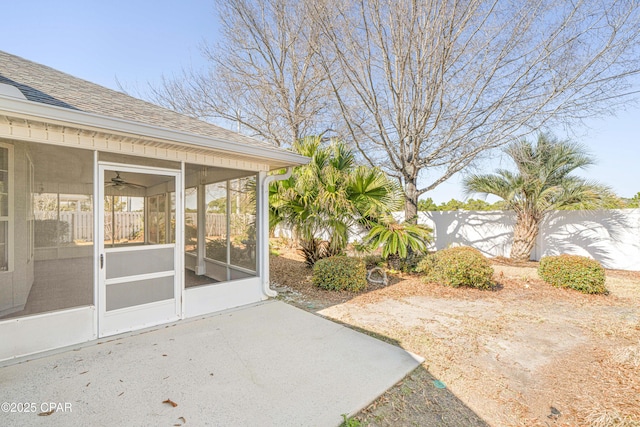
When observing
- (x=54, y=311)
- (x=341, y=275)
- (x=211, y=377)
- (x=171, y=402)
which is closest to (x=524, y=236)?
(x=341, y=275)

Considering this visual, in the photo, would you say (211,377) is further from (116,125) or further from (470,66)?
(470,66)

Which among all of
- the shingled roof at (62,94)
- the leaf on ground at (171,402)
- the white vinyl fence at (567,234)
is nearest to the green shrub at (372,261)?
the white vinyl fence at (567,234)

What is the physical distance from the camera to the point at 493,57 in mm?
7594

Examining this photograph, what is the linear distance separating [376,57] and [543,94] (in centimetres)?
448

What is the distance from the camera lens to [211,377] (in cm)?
287

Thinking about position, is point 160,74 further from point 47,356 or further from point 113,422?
point 113,422

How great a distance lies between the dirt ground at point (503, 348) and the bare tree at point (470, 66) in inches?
142

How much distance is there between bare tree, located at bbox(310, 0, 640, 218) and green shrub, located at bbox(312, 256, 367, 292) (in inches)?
124

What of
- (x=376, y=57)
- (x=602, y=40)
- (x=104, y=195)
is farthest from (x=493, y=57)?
(x=104, y=195)

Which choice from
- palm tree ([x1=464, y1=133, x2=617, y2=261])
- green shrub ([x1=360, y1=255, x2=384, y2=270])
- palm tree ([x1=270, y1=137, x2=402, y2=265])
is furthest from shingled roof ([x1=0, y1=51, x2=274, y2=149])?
palm tree ([x1=464, y1=133, x2=617, y2=261])

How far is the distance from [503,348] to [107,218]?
18.3ft

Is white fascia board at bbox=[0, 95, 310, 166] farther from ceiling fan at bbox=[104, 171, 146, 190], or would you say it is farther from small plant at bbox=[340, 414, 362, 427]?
small plant at bbox=[340, 414, 362, 427]

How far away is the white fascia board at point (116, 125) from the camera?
2762 mm

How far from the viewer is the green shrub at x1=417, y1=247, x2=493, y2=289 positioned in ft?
20.9
